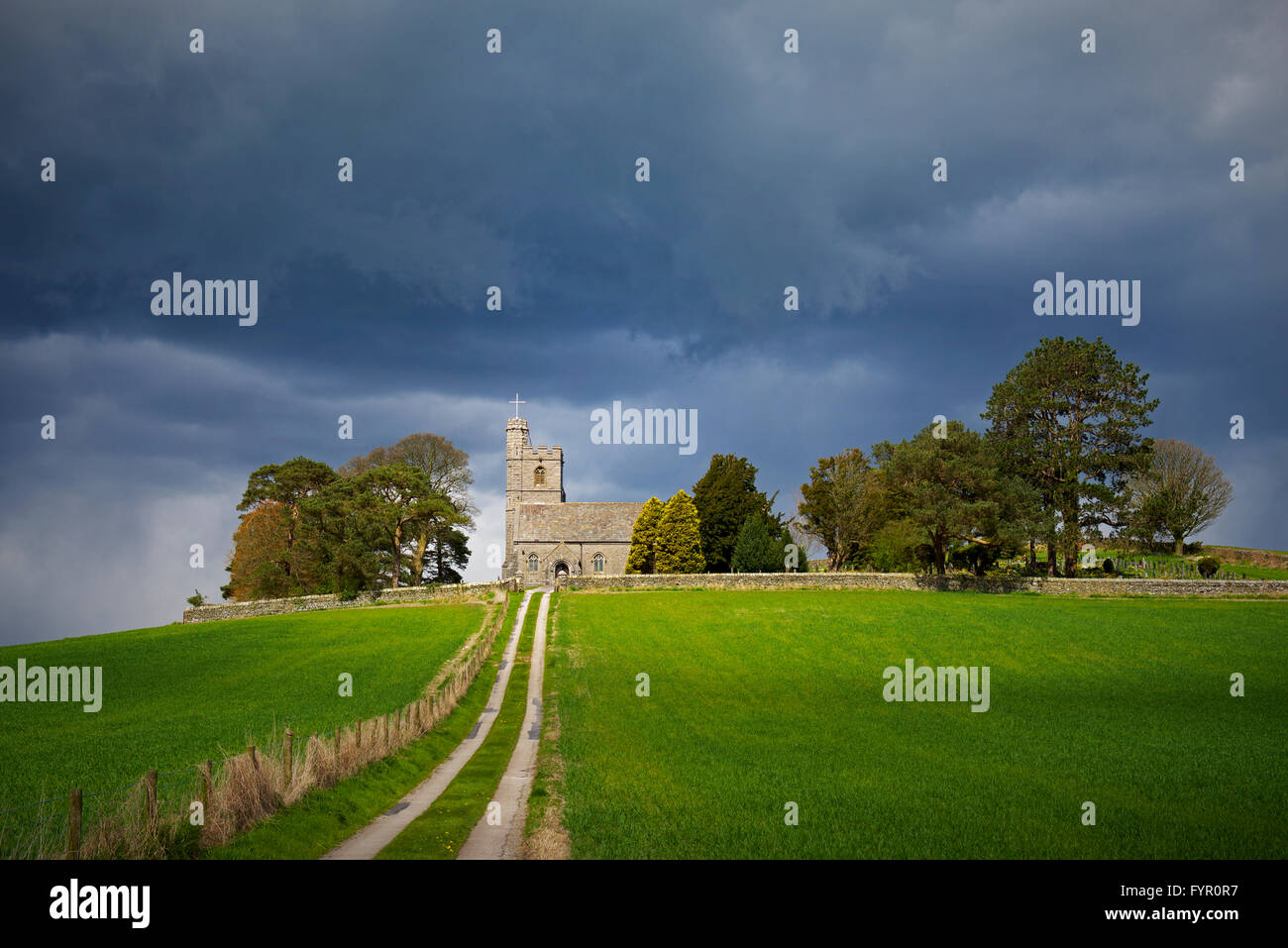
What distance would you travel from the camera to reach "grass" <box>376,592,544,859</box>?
10.8m

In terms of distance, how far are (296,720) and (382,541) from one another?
39779 mm

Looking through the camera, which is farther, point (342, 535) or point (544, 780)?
point (342, 535)

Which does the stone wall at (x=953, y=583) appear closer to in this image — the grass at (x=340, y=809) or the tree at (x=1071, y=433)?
the tree at (x=1071, y=433)

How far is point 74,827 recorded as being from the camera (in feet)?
27.3

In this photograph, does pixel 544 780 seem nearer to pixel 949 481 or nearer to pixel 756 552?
pixel 949 481

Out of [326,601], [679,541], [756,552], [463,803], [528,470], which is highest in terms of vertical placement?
[528,470]

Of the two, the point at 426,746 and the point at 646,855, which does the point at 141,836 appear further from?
the point at 426,746

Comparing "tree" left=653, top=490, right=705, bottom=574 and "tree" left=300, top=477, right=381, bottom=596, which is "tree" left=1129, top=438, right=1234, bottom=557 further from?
"tree" left=300, top=477, right=381, bottom=596

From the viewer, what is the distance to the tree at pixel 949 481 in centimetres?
5222

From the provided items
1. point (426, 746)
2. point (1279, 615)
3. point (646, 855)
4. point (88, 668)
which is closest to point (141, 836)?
point (646, 855)

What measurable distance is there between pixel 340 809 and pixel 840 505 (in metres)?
63.1

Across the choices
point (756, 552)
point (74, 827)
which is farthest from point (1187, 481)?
point (74, 827)

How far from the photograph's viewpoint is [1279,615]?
40.7m

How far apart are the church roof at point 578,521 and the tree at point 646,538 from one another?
30.8 feet
